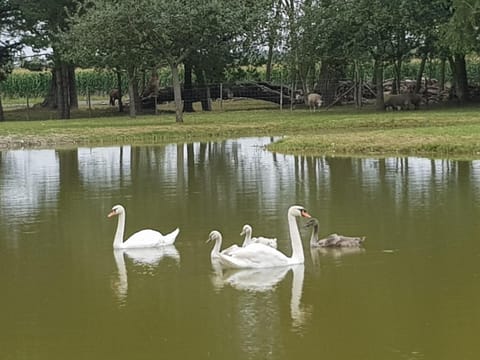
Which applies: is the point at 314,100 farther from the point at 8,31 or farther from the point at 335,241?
the point at 335,241

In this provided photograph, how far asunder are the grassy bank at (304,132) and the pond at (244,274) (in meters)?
4.56

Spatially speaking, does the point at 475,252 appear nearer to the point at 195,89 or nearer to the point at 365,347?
the point at 365,347

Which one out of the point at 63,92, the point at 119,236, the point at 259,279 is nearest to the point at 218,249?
the point at 259,279

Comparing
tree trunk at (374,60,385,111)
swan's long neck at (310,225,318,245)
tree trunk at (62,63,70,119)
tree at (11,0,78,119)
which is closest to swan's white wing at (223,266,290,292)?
swan's long neck at (310,225,318,245)

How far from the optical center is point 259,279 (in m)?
10.8

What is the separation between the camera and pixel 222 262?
11.5 meters

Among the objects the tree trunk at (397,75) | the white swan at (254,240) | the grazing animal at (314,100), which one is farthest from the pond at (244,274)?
the grazing animal at (314,100)

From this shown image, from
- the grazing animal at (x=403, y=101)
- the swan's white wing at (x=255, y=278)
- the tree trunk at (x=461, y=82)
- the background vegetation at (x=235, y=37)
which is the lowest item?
the swan's white wing at (x=255, y=278)

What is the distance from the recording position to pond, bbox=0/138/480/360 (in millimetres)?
8234

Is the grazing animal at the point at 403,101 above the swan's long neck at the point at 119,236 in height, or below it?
above

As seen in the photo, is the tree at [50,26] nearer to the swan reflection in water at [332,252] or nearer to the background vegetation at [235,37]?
the background vegetation at [235,37]

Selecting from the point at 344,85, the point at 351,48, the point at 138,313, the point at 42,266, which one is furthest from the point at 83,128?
the point at 138,313

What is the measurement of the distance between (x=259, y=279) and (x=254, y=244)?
68cm

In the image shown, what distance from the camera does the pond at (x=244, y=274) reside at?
823 centimetres
